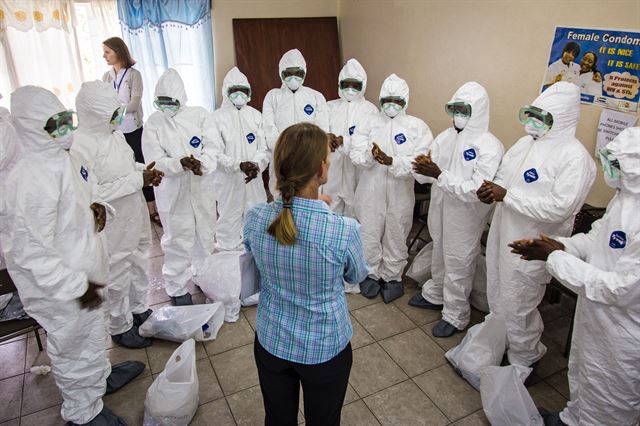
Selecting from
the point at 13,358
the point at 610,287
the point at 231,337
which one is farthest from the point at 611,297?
the point at 13,358

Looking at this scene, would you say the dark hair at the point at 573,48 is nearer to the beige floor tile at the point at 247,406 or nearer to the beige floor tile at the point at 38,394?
the beige floor tile at the point at 247,406

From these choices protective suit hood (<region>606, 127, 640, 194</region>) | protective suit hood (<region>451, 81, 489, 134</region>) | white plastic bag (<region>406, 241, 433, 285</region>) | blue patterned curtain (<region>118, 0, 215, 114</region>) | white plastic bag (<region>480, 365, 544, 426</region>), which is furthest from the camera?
blue patterned curtain (<region>118, 0, 215, 114</region>)

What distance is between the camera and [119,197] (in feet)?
7.50

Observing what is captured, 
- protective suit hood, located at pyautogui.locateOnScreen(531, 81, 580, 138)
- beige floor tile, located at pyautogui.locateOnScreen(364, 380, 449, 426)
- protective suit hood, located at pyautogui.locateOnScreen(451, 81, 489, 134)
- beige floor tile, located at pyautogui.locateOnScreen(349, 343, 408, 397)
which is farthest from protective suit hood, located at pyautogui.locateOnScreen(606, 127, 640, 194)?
beige floor tile, located at pyautogui.locateOnScreen(349, 343, 408, 397)

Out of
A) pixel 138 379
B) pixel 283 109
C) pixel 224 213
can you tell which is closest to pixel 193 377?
pixel 138 379

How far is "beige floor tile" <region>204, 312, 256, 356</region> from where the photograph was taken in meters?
2.65

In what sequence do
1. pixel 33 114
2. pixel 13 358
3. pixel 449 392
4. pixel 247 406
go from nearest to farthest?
pixel 33 114 → pixel 247 406 → pixel 449 392 → pixel 13 358

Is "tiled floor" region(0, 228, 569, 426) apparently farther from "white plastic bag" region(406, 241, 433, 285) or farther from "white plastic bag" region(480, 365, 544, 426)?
"white plastic bag" region(406, 241, 433, 285)

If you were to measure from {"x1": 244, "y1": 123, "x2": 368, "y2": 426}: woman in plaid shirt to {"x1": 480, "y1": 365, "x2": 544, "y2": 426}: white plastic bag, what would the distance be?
0.99 m

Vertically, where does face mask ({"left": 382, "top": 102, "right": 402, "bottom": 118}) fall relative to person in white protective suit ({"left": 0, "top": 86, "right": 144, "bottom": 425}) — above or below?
above

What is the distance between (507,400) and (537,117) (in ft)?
4.52

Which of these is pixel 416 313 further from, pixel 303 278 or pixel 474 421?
pixel 303 278

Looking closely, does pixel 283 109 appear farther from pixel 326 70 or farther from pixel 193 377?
pixel 193 377

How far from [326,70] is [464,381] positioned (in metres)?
3.60
